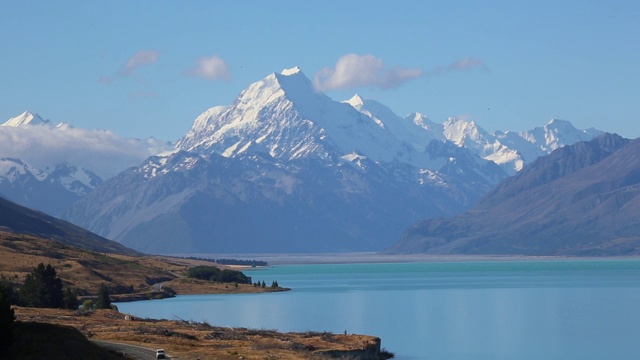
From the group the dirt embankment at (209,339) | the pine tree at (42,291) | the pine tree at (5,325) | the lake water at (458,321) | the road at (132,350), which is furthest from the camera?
the pine tree at (42,291)

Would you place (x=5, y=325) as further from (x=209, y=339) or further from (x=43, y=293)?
(x=43, y=293)

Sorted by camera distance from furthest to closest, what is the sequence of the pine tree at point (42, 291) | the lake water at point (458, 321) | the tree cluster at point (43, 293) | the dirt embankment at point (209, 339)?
the pine tree at point (42, 291) → the tree cluster at point (43, 293) → the lake water at point (458, 321) → the dirt embankment at point (209, 339)

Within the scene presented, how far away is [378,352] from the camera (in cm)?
10538

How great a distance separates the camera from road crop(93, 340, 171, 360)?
253 ft

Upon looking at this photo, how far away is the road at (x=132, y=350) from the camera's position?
7717cm

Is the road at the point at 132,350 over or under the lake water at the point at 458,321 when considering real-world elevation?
under

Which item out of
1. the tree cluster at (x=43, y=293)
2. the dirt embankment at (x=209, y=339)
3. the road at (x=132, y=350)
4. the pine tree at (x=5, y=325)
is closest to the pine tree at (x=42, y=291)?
the tree cluster at (x=43, y=293)

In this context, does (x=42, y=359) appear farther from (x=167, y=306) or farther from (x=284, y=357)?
(x=167, y=306)

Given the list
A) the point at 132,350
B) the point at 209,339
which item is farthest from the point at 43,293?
the point at 132,350

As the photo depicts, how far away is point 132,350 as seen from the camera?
263ft

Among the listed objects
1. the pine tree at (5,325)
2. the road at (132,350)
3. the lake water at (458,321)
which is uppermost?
the lake water at (458,321)

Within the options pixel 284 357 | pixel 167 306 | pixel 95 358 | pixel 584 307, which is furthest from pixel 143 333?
pixel 584 307

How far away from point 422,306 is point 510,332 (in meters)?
48.1

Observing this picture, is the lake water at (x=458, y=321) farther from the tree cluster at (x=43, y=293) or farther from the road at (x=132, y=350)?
the road at (x=132, y=350)
